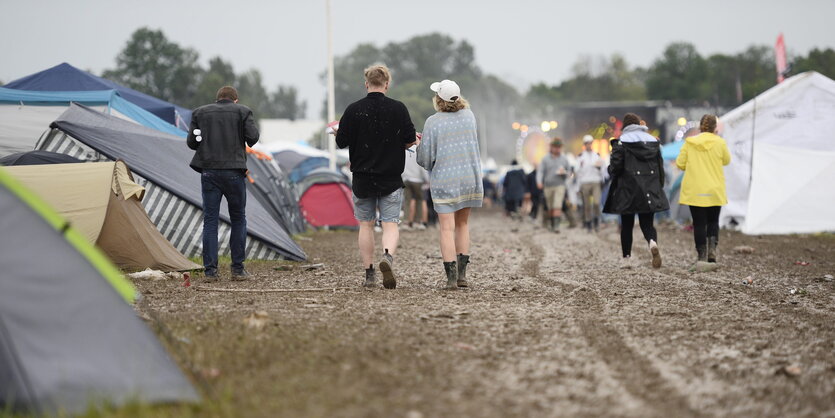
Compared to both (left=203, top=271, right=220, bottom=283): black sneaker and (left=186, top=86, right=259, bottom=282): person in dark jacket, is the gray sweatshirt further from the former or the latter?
(left=203, top=271, right=220, bottom=283): black sneaker

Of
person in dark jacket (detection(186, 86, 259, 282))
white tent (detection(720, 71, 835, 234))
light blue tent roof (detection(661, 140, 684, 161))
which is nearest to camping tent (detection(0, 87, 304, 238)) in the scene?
person in dark jacket (detection(186, 86, 259, 282))

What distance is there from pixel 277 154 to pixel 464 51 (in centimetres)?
11139

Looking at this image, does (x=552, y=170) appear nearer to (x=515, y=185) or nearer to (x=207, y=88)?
(x=515, y=185)

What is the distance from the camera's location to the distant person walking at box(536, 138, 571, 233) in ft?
65.5

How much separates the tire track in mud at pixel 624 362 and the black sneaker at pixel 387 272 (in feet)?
5.22

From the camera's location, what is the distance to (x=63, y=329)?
4.28 metres

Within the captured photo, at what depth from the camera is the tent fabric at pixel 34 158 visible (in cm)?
951

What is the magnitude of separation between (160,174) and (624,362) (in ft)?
23.6

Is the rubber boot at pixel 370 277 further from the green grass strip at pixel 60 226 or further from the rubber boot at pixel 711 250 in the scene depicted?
the rubber boot at pixel 711 250

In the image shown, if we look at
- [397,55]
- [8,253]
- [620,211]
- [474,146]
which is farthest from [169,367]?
[397,55]

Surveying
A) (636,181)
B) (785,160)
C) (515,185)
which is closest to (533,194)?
(515,185)

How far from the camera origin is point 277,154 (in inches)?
1154

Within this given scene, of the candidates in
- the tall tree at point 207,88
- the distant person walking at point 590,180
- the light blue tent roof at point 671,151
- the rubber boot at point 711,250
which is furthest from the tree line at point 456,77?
the rubber boot at point 711,250

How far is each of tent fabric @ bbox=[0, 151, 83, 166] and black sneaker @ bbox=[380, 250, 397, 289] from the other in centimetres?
383
